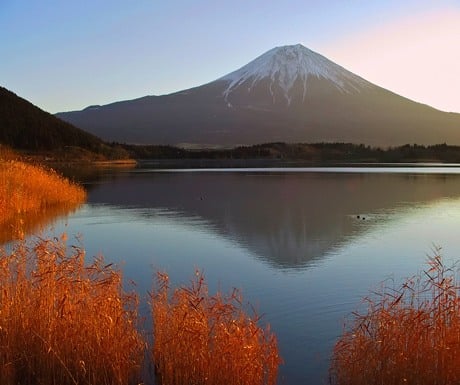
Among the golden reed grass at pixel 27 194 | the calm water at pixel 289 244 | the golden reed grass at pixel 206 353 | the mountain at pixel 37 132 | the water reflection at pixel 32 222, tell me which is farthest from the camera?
the mountain at pixel 37 132

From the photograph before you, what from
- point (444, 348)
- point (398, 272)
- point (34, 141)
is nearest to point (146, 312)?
point (444, 348)

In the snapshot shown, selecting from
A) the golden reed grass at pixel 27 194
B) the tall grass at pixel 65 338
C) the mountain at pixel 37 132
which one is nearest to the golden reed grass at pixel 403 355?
the tall grass at pixel 65 338

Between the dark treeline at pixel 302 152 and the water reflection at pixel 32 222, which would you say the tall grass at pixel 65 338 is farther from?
the dark treeline at pixel 302 152

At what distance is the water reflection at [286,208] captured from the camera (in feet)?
43.1

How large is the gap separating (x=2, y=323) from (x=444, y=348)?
13.4 ft

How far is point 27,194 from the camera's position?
61.6 ft

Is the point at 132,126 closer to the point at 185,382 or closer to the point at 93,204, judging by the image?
the point at 93,204

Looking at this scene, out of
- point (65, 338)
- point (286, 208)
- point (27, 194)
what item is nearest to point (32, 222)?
point (27, 194)

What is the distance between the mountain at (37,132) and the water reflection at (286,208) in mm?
51413

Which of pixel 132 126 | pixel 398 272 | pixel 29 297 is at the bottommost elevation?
pixel 398 272

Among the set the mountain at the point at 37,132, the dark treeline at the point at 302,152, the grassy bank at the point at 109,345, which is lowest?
the grassy bank at the point at 109,345

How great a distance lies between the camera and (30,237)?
13.0 meters

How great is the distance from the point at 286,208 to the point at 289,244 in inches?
289

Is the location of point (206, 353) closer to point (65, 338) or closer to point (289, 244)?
point (65, 338)
